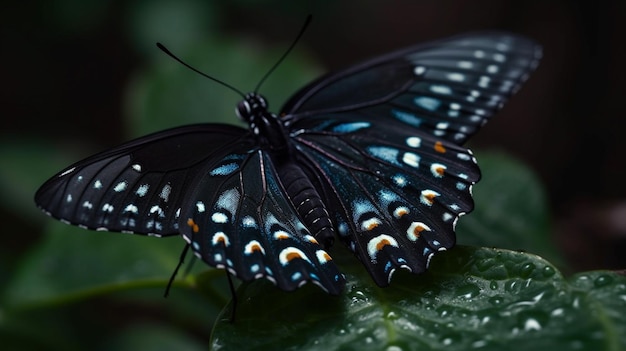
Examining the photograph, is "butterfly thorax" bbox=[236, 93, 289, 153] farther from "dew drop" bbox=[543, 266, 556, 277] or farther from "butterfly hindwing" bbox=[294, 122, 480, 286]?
"dew drop" bbox=[543, 266, 556, 277]

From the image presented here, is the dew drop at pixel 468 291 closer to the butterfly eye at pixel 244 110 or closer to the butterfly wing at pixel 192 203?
the butterfly wing at pixel 192 203

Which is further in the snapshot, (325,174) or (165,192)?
(325,174)

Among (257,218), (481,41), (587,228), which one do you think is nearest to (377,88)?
(481,41)

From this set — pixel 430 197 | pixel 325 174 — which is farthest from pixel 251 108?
pixel 430 197

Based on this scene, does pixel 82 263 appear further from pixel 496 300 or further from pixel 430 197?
pixel 496 300

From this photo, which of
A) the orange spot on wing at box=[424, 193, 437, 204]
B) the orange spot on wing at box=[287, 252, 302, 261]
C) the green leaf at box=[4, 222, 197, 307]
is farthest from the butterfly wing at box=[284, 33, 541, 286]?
the green leaf at box=[4, 222, 197, 307]

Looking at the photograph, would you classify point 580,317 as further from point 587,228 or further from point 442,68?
point 587,228

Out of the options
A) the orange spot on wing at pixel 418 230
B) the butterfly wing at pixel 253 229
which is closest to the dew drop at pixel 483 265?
the orange spot on wing at pixel 418 230

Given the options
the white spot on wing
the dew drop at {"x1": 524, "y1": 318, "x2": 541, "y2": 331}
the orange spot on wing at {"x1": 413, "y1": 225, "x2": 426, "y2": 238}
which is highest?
the white spot on wing
